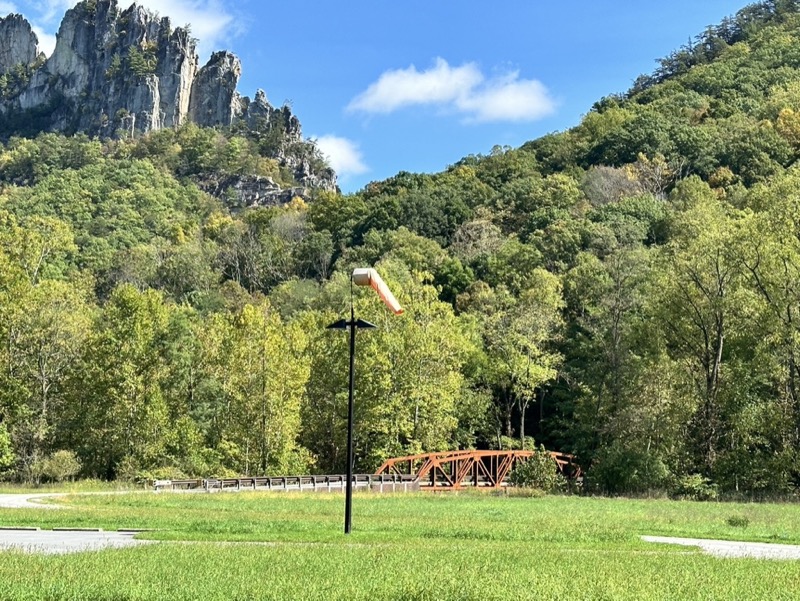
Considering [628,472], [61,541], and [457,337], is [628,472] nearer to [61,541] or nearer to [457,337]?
[457,337]

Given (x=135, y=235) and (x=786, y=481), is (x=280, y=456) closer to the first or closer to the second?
(x=786, y=481)

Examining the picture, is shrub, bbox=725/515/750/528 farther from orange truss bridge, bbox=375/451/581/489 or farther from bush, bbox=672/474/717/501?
orange truss bridge, bbox=375/451/581/489

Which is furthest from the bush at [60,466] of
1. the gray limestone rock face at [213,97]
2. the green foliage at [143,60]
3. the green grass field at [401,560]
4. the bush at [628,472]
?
the gray limestone rock face at [213,97]

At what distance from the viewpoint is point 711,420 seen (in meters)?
39.6

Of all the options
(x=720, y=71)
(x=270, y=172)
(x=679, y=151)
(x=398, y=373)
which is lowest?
(x=398, y=373)

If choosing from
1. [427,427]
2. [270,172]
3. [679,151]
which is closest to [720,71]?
[679,151]

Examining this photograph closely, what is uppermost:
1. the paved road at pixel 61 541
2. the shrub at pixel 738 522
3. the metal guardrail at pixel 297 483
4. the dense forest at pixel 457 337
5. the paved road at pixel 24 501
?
the dense forest at pixel 457 337

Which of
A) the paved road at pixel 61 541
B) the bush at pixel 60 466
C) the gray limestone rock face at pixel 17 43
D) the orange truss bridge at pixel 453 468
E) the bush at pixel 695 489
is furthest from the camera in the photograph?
the gray limestone rock face at pixel 17 43

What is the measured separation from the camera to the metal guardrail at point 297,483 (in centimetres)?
3956

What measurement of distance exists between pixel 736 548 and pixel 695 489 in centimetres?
2092

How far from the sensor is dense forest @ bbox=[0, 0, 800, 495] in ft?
129

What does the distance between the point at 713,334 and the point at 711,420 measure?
5.31m

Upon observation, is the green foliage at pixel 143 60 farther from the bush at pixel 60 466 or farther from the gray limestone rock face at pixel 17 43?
the bush at pixel 60 466

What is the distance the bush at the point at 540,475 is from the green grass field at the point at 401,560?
17.4 m
